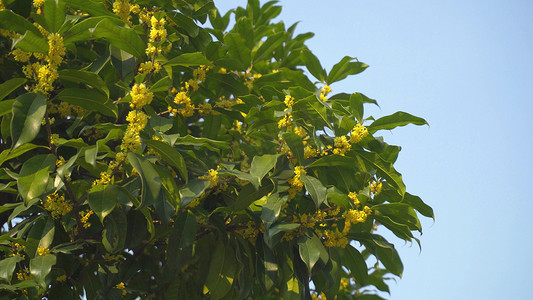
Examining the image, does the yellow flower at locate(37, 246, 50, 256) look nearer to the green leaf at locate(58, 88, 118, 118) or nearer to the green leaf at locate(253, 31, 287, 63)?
the green leaf at locate(58, 88, 118, 118)

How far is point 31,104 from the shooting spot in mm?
2129

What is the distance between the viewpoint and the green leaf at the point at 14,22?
86.8 inches

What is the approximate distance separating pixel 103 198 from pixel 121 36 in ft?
2.21

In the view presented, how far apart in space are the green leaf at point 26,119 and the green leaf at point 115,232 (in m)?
0.46

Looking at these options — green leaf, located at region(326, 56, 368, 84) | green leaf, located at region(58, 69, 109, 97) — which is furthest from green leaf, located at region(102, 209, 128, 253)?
green leaf, located at region(326, 56, 368, 84)

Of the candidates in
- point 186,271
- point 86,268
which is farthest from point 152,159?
point 186,271

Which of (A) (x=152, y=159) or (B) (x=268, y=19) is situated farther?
(B) (x=268, y=19)

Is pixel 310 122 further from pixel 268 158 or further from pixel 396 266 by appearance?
pixel 396 266

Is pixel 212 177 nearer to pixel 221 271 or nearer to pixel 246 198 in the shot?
pixel 246 198

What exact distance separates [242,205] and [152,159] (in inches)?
19.0

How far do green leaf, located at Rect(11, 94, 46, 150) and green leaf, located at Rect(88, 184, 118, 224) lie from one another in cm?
30

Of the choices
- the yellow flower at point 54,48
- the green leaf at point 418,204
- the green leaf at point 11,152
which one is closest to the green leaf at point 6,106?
the green leaf at point 11,152

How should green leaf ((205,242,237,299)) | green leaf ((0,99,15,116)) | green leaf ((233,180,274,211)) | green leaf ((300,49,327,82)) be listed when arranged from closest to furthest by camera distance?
green leaf ((0,99,15,116)) → green leaf ((233,180,274,211)) → green leaf ((205,242,237,299)) → green leaf ((300,49,327,82))

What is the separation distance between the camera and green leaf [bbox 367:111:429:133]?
2465mm
